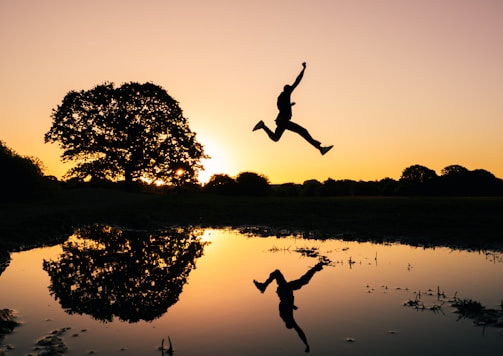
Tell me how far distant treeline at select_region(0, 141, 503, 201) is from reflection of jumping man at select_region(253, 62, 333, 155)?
1376 inches

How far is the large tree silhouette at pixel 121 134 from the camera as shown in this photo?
4512 centimetres

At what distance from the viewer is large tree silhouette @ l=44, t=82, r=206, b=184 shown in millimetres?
45125

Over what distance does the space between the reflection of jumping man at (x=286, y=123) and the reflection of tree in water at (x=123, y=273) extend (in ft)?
16.8

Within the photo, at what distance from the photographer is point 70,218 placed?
27.1 m

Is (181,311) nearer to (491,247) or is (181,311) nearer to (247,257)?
(247,257)

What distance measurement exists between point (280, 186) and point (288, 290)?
2044 inches

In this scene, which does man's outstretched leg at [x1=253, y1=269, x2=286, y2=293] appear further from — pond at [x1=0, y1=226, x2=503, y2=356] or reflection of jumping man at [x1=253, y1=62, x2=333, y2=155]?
reflection of jumping man at [x1=253, y1=62, x2=333, y2=155]

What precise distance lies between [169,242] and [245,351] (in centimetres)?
1309

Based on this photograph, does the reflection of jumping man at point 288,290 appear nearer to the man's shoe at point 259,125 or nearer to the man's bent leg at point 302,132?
the man's bent leg at point 302,132

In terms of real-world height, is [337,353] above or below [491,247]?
below

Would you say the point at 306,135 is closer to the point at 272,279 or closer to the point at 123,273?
the point at 272,279

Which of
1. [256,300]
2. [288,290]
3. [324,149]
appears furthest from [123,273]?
[324,149]

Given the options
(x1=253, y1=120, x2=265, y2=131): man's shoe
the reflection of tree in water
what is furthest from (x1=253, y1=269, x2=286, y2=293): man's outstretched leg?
(x1=253, y1=120, x2=265, y2=131): man's shoe

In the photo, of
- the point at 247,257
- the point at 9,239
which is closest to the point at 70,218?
the point at 9,239
